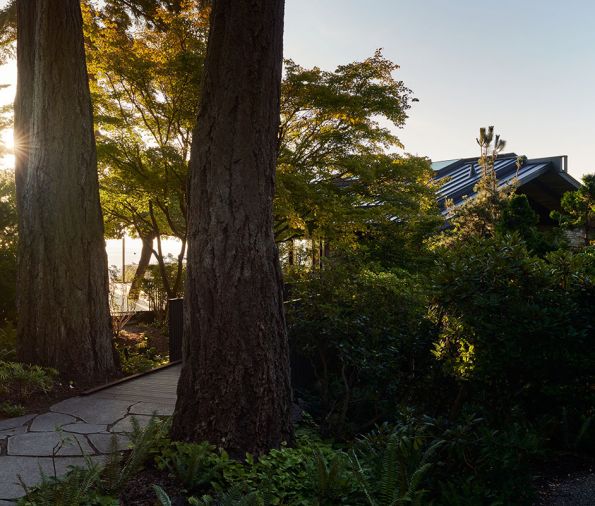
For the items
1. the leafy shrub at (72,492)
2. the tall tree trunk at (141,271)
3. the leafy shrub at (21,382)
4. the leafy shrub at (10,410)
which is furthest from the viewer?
the tall tree trunk at (141,271)

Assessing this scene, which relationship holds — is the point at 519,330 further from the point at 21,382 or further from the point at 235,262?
the point at 21,382

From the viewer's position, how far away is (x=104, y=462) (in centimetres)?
401

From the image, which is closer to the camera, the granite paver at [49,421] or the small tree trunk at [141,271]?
the granite paver at [49,421]

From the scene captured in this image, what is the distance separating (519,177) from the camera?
1950 centimetres

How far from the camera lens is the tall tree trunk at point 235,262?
13.6ft

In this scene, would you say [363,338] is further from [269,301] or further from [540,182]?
[540,182]

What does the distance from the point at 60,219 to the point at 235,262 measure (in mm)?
3611

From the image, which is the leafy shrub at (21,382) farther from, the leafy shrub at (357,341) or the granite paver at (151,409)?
the leafy shrub at (357,341)

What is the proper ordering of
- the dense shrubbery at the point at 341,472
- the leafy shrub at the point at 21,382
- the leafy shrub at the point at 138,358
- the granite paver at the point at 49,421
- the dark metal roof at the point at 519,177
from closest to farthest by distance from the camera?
the dense shrubbery at the point at 341,472, the granite paver at the point at 49,421, the leafy shrub at the point at 21,382, the leafy shrub at the point at 138,358, the dark metal roof at the point at 519,177

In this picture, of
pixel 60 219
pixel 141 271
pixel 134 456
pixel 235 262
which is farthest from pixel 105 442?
pixel 141 271

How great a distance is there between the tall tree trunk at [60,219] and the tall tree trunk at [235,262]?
3.03 m

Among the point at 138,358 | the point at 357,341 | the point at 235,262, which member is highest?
the point at 235,262

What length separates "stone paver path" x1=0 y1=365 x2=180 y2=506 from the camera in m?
3.90

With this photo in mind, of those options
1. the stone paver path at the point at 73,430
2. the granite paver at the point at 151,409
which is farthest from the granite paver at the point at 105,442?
the granite paver at the point at 151,409
